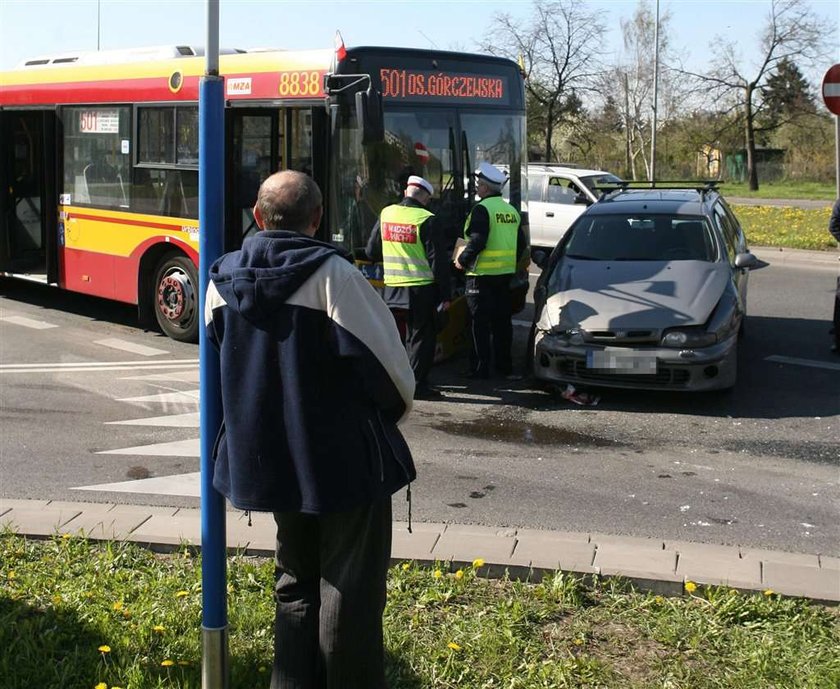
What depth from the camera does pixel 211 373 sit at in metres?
3.40

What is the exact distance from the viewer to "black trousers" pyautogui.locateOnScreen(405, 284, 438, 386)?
9.32m

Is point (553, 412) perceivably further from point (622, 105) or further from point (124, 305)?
point (622, 105)

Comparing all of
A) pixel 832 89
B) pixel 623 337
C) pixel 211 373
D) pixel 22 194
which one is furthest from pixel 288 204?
pixel 22 194

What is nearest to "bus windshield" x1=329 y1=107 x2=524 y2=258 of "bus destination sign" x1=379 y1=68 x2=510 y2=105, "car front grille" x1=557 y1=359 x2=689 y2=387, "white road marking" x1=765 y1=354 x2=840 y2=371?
"bus destination sign" x1=379 y1=68 x2=510 y2=105

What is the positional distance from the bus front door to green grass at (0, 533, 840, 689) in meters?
10.1

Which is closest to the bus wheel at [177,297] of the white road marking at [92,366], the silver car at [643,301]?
the white road marking at [92,366]

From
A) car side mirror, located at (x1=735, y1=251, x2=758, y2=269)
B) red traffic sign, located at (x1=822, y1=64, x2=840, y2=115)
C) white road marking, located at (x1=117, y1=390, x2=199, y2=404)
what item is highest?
red traffic sign, located at (x1=822, y1=64, x2=840, y2=115)

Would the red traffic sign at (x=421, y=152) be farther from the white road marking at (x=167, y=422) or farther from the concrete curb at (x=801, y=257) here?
the concrete curb at (x=801, y=257)

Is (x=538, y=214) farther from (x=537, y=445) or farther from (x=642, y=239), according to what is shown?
(x=537, y=445)

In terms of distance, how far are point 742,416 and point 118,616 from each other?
5.89 meters

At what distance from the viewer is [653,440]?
27.2 feet

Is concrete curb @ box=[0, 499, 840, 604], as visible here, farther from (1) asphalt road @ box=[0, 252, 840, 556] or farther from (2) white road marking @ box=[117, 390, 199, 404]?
(2) white road marking @ box=[117, 390, 199, 404]

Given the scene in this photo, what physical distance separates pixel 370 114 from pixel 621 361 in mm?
2860

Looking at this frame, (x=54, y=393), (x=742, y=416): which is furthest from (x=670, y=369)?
(x=54, y=393)
